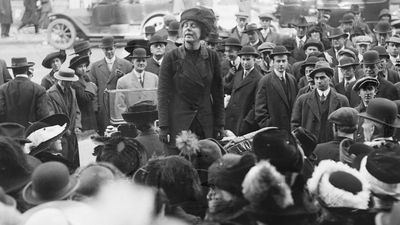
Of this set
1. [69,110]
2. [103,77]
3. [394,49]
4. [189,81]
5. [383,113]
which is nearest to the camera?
[383,113]

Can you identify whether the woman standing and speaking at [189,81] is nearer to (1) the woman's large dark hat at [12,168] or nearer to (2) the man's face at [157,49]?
(1) the woman's large dark hat at [12,168]

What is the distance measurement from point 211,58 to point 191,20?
456 mm

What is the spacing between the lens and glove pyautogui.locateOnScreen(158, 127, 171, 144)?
26.4 feet

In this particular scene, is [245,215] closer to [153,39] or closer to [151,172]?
[151,172]

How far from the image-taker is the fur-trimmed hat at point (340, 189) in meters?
5.04

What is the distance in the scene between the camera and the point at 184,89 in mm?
8102

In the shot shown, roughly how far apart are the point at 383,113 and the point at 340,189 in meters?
2.26

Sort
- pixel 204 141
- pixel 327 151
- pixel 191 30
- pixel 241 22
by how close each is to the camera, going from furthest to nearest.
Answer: pixel 241 22, pixel 191 30, pixel 327 151, pixel 204 141

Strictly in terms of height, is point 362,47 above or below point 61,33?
above

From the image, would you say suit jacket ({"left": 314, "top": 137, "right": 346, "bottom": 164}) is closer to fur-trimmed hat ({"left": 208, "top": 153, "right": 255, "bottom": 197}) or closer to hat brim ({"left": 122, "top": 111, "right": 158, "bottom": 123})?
hat brim ({"left": 122, "top": 111, "right": 158, "bottom": 123})

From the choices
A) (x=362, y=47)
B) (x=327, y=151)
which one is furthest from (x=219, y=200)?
(x=362, y=47)

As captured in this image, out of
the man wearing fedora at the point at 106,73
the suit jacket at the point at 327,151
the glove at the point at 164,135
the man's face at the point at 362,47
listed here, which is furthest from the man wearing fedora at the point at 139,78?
the man's face at the point at 362,47

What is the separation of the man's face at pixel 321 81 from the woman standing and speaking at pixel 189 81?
2.10 metres

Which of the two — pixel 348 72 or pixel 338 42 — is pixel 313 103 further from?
pixel 338 42
